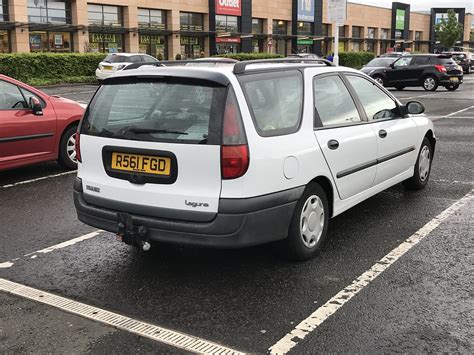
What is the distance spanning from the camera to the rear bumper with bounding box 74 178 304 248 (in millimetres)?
3764

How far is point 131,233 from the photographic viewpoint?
13.1ft

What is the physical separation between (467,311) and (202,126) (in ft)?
6.84

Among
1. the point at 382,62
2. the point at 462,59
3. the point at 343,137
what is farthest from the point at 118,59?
the point at 343,137

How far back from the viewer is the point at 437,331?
332 cm

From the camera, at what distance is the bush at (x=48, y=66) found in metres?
28.2

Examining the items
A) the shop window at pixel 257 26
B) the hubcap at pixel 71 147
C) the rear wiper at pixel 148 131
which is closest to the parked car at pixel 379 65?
the hubcap at pixel 71 147

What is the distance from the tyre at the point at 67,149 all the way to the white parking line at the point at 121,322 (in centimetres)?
402

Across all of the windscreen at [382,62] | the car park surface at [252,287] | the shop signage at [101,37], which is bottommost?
the car park surface at [252,287]

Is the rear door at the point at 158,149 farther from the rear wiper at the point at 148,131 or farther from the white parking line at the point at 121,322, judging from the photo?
the white parking line at the point at 121,322

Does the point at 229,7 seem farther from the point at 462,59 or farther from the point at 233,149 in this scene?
the point at 233,149

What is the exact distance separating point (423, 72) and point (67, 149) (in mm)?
19664

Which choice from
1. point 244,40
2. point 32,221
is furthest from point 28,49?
point 32,221

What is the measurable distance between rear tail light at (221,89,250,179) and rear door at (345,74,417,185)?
1.83 metres

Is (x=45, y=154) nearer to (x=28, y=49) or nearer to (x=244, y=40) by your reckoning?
(x=28, y=49)
